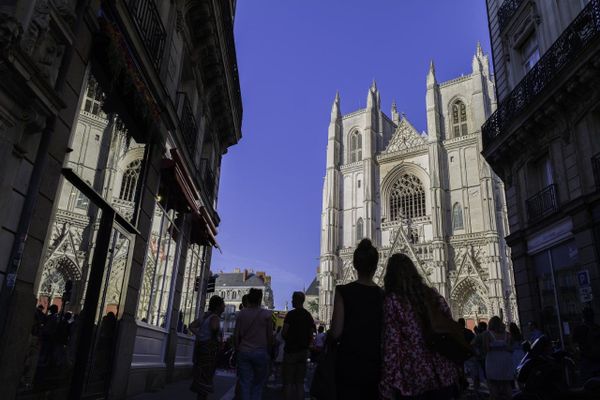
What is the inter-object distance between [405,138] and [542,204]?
3404 centimetres

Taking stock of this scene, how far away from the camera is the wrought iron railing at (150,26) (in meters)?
6.35

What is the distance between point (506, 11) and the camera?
13570mm

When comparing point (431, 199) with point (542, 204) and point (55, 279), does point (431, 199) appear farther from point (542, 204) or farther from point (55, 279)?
point (55, 279)

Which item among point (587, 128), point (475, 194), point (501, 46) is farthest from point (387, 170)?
point (587, 128)

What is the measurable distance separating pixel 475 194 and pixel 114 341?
116ft

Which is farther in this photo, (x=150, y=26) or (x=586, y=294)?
(x=586, y=294)

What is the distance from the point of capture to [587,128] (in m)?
8.84

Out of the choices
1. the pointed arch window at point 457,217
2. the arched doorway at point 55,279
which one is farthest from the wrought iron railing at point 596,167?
the pointed arch window at point 457,217

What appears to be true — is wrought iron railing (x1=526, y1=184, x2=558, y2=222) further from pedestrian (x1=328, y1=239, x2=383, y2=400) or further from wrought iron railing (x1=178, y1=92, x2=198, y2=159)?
pedestrian (x1=328, y1=239, x2=383, y2=400)

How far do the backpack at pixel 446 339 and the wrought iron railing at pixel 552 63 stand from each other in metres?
7.84

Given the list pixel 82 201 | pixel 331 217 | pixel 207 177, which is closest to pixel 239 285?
pixel 331 217

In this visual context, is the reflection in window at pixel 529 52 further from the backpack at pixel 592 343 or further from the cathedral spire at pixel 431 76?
the cathedral spire at pixel 431 76

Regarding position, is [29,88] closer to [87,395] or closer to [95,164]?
[95,164]

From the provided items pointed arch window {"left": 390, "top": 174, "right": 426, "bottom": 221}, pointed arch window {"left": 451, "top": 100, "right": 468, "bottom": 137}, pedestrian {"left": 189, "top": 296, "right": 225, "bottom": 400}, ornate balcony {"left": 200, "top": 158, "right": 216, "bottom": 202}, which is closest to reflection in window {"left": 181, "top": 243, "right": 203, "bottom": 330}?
ornate balcony {"left": 200, "top": 158, "right": 216, "bottom": 202}
